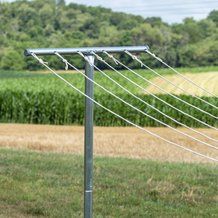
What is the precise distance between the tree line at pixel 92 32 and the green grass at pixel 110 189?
41.3 m

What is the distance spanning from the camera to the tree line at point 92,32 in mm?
56594

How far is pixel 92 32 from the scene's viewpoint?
216 ft

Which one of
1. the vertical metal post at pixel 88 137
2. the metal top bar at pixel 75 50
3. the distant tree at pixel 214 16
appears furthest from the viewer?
the distant tree at pixel 214 16

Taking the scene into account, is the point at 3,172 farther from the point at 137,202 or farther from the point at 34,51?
the point at 34,51

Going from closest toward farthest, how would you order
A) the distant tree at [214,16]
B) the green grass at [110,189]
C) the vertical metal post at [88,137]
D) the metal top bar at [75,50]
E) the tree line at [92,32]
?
1. the metal top bar at [75,50]
2. the vertical metal post at [88,137]
3. the green grass at [110,189]
4. the tree line at [92,32]
5. the distant tree at [214,16]

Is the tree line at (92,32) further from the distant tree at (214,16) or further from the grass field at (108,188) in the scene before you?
the grass field at (108,188)

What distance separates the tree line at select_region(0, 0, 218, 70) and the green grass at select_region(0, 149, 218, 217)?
1624 inches

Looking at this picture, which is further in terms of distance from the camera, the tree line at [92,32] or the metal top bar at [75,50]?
the tree line at [92,32]

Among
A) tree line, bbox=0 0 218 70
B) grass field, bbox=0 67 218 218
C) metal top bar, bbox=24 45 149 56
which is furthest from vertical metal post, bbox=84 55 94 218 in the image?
tree line, bbox=0 0 218 70

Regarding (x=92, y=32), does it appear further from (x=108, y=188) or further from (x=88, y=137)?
(x=88, y=137)

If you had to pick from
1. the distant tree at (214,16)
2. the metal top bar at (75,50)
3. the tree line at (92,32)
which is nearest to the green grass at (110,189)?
the metal top bar at (75,50)

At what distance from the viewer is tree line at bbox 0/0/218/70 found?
5659cm

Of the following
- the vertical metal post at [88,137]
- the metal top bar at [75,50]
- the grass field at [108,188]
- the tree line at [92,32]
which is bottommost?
the tree line at [92,32]

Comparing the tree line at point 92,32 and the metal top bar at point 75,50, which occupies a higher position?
the metal top bar at point 75,50
